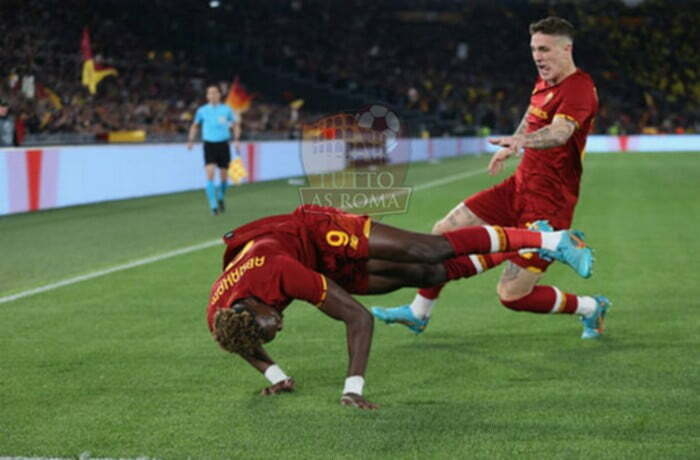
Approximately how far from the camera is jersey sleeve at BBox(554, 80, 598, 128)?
21.3ft

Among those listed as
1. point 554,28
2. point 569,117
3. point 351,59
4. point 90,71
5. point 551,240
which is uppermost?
point 351,59

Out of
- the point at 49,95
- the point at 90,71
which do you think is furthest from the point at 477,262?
the point at 90,71

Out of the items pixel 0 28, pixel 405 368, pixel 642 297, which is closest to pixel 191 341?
pixel 405 368

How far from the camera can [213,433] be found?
4852 millimetres

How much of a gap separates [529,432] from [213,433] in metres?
1.42

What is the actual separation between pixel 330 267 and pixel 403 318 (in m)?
1.52

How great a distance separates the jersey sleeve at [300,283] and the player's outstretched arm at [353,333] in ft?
0.18

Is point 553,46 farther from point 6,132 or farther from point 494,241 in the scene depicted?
point 6,132

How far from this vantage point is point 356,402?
17.3ft

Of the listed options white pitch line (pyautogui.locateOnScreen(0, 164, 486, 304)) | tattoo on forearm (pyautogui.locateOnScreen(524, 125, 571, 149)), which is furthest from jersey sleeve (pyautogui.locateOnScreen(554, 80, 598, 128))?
white pitch line (pyautogui.locateOnScreen(0, 164, 486, 304))

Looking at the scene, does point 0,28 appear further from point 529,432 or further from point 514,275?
point 529,432

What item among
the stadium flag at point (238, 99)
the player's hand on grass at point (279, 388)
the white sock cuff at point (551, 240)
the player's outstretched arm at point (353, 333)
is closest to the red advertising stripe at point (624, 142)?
the stadium flag at point (238, 99)

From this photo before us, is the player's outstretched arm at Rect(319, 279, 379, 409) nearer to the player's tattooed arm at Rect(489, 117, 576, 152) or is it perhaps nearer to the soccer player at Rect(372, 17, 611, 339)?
the player's tattooed arm at Rect(489, 117, 576, 152)

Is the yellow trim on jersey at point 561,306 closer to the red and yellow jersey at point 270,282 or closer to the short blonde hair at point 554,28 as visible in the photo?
the short blonde hair at point 554,28
